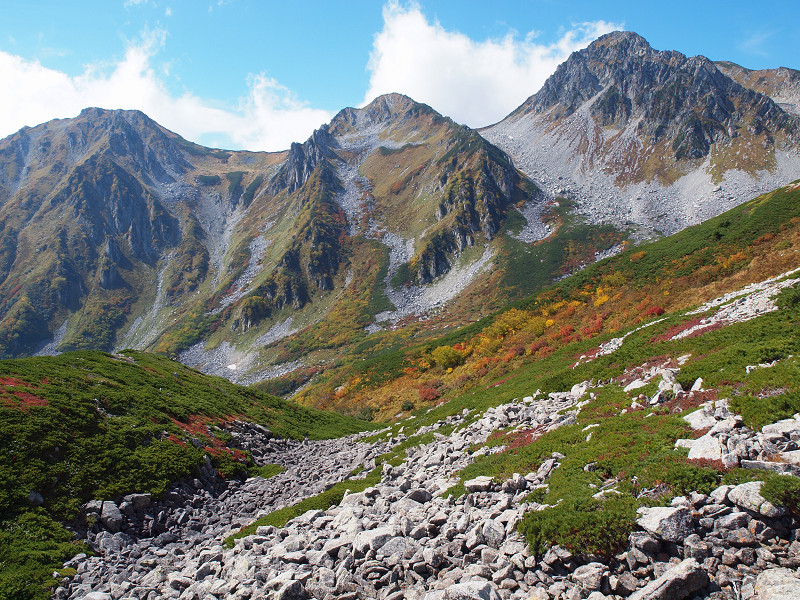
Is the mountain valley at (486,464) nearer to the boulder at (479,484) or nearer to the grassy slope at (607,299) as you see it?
the boulder at (479,484)

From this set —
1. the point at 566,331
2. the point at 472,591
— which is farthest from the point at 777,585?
the point at 566,331

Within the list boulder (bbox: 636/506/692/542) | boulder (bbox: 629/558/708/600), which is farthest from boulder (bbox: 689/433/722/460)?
boulder (bbox: 629/558/708/600)

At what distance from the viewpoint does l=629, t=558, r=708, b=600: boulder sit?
6.33m

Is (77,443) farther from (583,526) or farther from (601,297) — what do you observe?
(601,297)

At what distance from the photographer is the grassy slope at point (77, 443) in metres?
14.6

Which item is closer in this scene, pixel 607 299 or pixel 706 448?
pixel 706 448

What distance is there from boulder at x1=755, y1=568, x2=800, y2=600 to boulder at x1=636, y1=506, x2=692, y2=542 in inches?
48.6

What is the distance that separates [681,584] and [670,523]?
1.32 metres

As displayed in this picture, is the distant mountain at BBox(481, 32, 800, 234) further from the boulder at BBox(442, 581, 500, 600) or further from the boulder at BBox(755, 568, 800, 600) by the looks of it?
the boulder at BBox(442, 581, 500, 600)

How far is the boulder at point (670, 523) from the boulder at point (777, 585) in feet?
4.05

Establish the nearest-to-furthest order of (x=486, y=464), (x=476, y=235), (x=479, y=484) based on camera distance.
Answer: (x=479, y=484), (x=486, y=464), (x=476, y=235)

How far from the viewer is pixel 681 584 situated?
20.9 ft

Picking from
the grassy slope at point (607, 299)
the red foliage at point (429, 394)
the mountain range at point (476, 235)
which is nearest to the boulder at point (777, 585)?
the grassy slope at point (607, 299)

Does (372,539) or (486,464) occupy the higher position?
(372,539)
